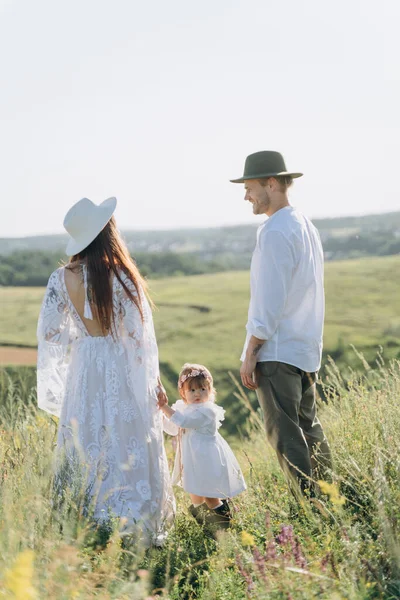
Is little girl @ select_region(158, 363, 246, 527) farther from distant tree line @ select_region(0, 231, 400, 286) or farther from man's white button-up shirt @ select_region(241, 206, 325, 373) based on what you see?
distant tree line @ select_region(0, 231, 400, 286)

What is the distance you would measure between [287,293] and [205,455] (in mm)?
1105

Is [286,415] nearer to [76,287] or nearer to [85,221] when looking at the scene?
[76,287]

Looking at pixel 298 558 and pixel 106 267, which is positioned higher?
pixel 106 267

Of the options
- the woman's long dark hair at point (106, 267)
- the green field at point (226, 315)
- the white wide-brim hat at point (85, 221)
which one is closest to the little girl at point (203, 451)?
the woman's long dark hair at point (106, 267)

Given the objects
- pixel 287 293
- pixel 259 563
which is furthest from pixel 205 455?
pixel 259 563

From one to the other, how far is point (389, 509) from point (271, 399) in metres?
1.00

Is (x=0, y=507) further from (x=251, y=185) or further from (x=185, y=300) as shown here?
(x=185, y=300)

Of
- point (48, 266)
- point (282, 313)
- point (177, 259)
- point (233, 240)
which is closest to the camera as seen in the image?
point (282, 313)

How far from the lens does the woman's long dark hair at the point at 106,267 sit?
403 centimetres

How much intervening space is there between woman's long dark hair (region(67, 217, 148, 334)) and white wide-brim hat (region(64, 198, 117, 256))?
1.9 inches

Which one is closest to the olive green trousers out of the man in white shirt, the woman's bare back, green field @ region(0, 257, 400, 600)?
the man in white shirt

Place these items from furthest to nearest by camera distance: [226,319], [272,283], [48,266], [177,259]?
[177,259] < [48,266] < [226,319] < [272,283]

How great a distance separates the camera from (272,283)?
396cm

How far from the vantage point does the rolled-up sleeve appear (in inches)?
156
